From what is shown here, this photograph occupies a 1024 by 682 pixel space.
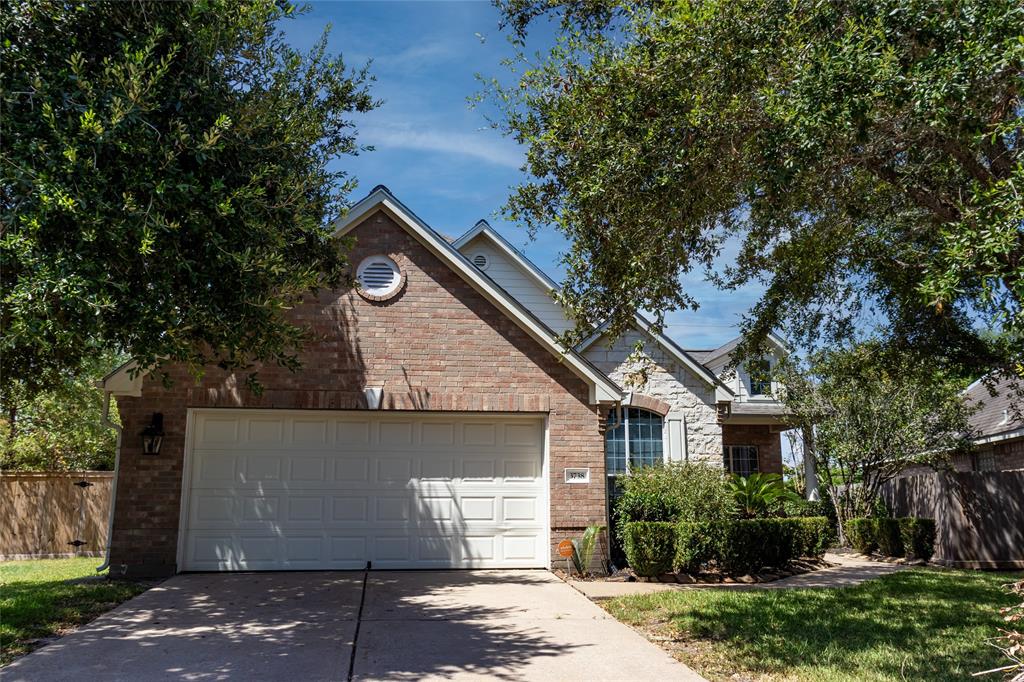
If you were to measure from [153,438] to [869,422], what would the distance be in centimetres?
1540

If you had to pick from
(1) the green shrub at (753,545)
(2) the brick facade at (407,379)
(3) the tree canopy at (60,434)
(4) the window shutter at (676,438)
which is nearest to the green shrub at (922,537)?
(1) the green shrub at (753,545)

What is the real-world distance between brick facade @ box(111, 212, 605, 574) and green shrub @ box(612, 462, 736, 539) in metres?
0.92

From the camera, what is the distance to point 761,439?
2083 centimetres

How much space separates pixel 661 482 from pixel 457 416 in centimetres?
373

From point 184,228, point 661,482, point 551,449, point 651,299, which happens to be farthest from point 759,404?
point 184,228

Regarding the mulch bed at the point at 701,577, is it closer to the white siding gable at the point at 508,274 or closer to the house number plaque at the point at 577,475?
the house number plaque at the point at 577,475

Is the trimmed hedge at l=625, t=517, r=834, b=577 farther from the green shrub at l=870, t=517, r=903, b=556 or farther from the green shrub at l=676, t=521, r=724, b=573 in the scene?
the green shrub at l=870, t=517, r=903, b=556

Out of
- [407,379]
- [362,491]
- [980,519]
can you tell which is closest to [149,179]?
[407,379]

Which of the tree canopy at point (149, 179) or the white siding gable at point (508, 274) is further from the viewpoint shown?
the white siding gable at point (508, 274)

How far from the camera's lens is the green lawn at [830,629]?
6848 millimetres

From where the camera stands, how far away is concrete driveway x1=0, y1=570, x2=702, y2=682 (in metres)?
6.48

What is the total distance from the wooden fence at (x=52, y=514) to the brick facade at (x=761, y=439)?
1511cm

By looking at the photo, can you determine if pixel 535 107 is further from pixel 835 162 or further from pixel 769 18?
pixel 835 162

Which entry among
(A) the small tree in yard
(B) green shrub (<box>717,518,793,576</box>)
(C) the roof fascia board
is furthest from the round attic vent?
(C) the roof fascia board
